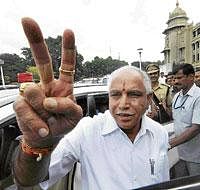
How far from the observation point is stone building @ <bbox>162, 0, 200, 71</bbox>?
76.2 m

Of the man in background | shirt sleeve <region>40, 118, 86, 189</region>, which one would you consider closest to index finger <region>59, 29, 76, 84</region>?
shirt sleeve <region>40, 118, 86, 189</region>

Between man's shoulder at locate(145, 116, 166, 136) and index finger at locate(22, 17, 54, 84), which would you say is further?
man's shoulder at locate(145, 116, 166, 136)

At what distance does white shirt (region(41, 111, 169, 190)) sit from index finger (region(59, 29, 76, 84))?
0.64 m

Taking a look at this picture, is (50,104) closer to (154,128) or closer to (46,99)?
(46,99)

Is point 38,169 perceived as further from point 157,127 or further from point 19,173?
point 157,127

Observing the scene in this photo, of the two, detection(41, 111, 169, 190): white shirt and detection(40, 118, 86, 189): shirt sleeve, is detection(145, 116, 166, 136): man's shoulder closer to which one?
detection(41, 111, 169, 190): white shirt

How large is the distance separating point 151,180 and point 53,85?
2.99 feet

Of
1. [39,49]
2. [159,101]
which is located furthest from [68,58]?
[159,101]

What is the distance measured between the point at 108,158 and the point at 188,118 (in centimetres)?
163

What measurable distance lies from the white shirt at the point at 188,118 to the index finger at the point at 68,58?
216cm

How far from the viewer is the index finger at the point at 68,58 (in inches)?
47.0

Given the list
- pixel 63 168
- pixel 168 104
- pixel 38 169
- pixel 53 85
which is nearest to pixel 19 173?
pixel 38 169

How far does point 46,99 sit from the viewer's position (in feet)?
3.87

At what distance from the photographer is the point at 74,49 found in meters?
1.23
